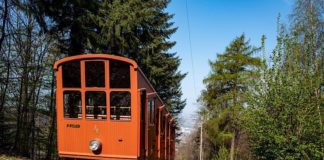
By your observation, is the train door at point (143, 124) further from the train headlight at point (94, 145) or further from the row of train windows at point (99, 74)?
the train headlight at point (94, 145)

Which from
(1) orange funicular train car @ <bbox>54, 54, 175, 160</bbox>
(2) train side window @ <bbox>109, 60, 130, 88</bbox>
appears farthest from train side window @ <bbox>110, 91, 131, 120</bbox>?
(2) train side window @ <bbox>109, 60, 130, 88</bbox>

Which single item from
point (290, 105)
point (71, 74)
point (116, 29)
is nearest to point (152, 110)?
point (71, 74)

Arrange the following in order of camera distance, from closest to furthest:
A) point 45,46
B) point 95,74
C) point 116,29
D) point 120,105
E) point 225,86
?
point 120,105
point 95,74
point 116,29
point 45,46
point 225,86

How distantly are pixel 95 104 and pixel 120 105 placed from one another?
608 mm

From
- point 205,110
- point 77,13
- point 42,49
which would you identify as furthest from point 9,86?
point 205,110

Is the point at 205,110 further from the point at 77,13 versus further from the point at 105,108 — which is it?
the point at 105,108

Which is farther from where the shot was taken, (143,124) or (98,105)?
(143,124)

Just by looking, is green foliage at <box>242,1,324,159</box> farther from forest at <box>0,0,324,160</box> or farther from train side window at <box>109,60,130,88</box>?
train side window at <box>109,60,130,88</box>

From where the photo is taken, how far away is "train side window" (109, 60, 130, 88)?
7.20 meters

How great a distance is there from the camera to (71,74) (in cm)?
750

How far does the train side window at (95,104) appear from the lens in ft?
23.9

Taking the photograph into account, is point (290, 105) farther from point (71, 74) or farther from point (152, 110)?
point (71, 74)

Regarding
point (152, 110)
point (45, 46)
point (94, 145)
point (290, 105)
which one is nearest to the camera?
point (94, 145)

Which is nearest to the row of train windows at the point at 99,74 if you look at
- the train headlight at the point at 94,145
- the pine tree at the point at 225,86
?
the train headlight at the point at 94,145
